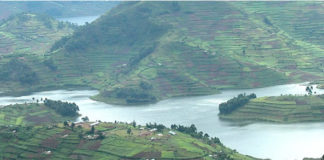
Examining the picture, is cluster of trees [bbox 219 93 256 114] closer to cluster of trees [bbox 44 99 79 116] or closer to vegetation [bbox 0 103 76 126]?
cluster of trees [bbox 44 99 79 116]

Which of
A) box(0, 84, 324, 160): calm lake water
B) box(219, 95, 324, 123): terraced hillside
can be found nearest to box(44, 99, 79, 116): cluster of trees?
box(0, 84, 324, 160): calm lake water

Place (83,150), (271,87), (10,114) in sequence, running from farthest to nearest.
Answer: (271,87) < (10,114) < (83,150)

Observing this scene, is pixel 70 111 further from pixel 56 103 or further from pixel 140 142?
pixel 140 142

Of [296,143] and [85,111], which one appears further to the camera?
[85,111]

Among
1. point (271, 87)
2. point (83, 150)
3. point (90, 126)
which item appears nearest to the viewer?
point (83, 150)

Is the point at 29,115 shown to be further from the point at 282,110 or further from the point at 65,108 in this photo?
the point at 282,110

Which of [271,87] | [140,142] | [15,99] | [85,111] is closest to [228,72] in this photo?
[271,87]

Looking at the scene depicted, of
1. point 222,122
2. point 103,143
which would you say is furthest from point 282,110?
point 103,143
